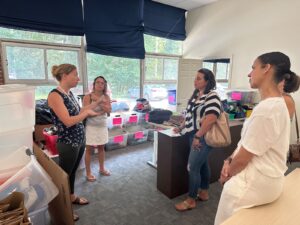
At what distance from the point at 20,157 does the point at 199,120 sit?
4.89 ft

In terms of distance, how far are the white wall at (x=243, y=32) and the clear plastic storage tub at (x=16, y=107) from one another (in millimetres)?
3657

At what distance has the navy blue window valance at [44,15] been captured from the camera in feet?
9.32

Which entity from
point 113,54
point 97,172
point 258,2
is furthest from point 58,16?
point 258,2

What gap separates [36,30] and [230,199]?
3.45 meters

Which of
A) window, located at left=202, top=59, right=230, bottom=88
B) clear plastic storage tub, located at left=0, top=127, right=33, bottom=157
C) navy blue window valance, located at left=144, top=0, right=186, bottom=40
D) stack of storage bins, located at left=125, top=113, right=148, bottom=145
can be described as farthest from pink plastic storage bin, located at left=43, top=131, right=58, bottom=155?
window, located at left=202, top=59, right=230, bottom=88

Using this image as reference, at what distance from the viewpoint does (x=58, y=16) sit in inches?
126

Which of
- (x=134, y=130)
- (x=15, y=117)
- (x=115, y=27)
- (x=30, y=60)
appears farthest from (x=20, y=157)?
(x=115, y=27)

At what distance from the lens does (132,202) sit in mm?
2244

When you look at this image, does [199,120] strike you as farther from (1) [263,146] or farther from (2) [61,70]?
(2) [61,70]

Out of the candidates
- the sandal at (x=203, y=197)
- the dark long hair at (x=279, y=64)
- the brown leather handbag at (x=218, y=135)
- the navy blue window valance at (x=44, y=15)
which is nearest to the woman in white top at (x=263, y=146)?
the dark long hair at (x=279, y=64)

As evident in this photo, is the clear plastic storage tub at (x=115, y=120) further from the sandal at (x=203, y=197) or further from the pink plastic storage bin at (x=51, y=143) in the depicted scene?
the sandal at (x=203, y=197)

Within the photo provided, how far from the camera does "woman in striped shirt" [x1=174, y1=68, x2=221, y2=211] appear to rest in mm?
1826

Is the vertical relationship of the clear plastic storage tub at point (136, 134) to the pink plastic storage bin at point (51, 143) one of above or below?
below

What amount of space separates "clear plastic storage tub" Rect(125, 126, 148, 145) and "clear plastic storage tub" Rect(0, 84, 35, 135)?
2774mm
